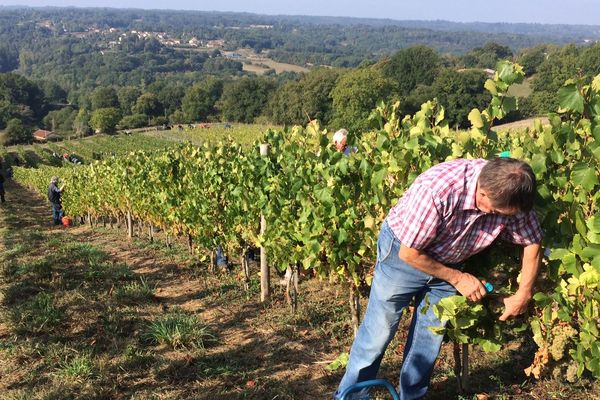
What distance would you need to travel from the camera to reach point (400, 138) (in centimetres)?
373

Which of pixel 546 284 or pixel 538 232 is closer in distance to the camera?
pixel 538 232

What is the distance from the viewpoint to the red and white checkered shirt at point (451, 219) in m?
2.64

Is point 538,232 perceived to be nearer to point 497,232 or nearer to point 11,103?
point 497,232

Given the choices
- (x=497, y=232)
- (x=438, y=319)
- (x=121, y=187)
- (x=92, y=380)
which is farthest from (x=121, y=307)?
(x=121, y=187)

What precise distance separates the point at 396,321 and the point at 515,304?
721 mm

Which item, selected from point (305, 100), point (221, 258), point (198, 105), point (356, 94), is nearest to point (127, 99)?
point (198, 105)

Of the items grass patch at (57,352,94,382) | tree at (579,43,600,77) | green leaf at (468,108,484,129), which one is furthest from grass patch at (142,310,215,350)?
tree at (579,43,600,77)

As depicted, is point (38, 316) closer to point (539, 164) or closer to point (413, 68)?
point (539, 164)

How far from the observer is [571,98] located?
2633 millimetres

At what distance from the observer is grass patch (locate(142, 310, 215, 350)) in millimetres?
4629

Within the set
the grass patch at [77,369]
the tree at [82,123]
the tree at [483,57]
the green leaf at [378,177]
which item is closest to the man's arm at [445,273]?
the green leaf at [378,177]

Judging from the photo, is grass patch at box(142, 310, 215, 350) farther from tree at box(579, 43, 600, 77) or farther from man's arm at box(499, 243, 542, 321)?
tree at box(579, 43, 600, 77)

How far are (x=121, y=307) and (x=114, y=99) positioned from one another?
420 feet

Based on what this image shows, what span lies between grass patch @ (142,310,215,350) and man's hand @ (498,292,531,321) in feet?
9.07
